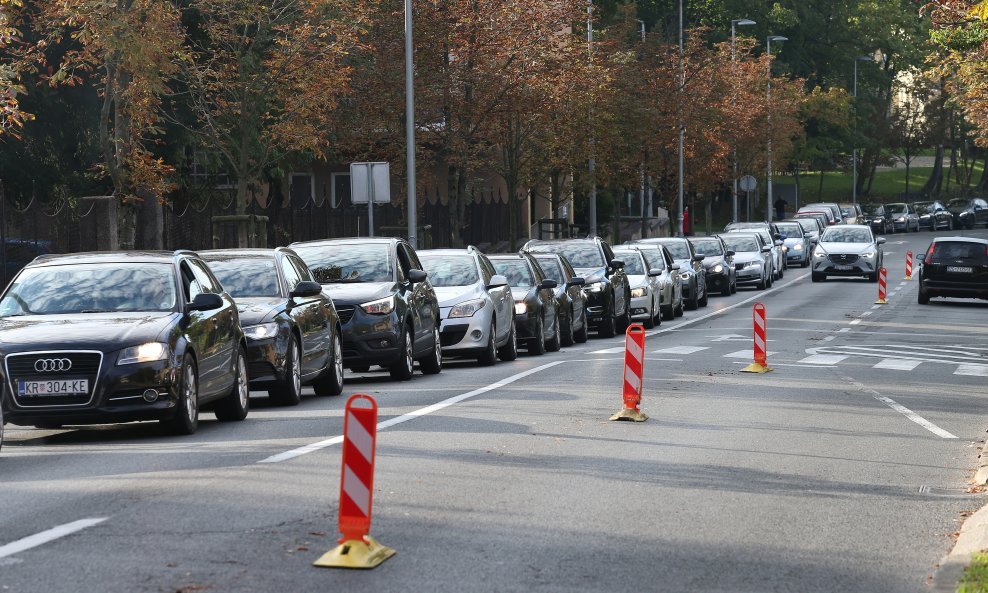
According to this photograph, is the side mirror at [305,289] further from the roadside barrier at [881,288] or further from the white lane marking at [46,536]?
the roadside barrier at [881,288]

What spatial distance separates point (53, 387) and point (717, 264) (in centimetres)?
3459

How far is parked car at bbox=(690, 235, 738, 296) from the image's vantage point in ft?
151

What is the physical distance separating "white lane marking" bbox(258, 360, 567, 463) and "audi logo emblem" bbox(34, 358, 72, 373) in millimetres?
1913

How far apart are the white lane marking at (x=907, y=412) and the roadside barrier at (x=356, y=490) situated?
8143 millimetres

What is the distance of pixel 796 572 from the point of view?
819 centimetres

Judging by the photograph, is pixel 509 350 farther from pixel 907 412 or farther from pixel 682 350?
pixel 907 412

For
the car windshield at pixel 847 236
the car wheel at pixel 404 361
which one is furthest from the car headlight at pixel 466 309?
the car windshield at pixel 847 236

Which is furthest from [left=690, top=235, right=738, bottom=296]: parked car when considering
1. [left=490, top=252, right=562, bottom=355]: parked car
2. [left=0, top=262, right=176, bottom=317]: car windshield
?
[left=0, top=262, right=176, bottom=317]: car windshield

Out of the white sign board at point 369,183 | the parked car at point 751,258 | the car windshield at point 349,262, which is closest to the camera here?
the car windshield at point 349,262

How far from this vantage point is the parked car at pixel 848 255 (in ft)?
165

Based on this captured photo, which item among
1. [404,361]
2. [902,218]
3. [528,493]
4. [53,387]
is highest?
[53,387]

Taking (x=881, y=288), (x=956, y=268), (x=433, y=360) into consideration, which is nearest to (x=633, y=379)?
(x=433, y=360)

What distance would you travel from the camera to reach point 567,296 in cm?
2786

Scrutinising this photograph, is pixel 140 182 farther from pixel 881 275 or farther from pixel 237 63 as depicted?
pixel 881 275
